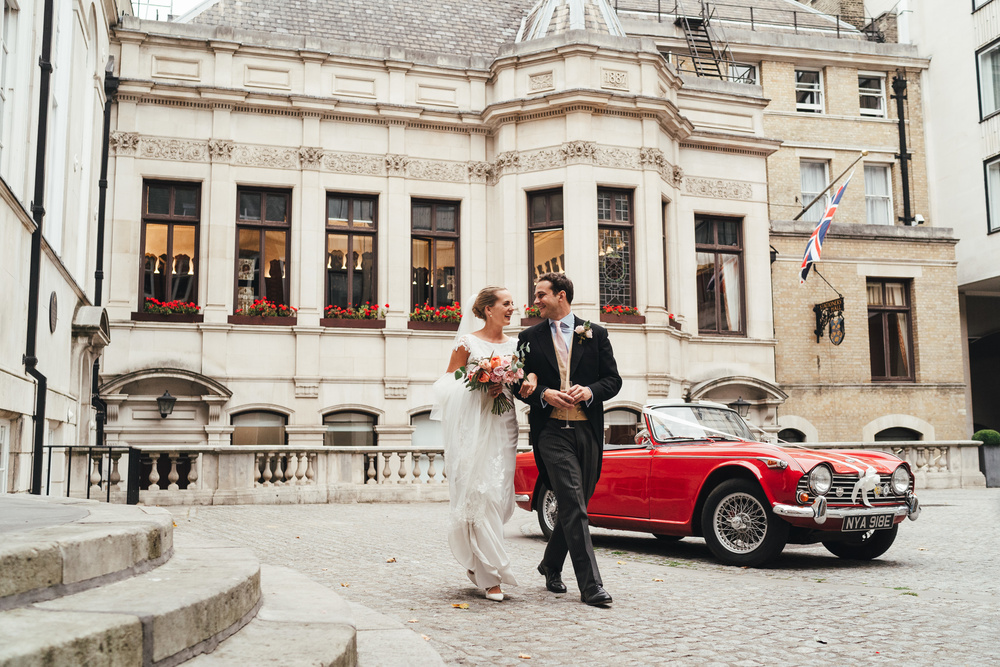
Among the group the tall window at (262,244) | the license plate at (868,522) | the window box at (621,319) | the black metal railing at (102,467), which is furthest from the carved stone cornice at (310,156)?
the license plate at (868,522)

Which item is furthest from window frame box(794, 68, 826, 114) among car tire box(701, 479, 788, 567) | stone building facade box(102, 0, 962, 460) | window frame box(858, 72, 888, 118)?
car tire box(701, 479, 788, 567)

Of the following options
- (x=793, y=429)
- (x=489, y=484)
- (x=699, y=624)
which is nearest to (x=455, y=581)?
(x=489, y=484)

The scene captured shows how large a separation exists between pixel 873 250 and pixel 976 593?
20.6 meters

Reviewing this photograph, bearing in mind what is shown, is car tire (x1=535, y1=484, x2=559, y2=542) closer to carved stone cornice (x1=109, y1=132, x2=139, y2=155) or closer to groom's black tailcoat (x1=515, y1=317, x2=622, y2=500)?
groom's black tailcoat (x1=515, y1=317, x2=622, y2=500)

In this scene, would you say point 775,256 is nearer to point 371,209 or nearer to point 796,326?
point 796,326

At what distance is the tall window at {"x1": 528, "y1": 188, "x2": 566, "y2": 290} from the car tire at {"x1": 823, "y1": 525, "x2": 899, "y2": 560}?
12.6 metres

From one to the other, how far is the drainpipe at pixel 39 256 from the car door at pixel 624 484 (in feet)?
22.7

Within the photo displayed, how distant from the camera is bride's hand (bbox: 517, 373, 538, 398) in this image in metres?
6.15

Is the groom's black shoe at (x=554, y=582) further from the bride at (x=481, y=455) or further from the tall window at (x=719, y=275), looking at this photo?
the tall window at (x=719, y=275)

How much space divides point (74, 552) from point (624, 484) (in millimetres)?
6873

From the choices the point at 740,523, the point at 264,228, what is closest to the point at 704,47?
the point at 264,228

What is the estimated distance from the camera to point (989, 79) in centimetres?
2752

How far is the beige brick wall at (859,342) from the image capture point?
2477cm

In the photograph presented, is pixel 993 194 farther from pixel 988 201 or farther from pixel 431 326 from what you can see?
pixel 431 326
